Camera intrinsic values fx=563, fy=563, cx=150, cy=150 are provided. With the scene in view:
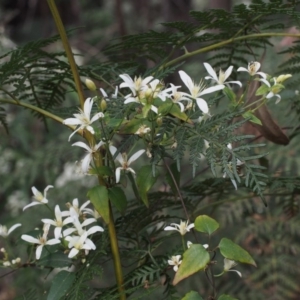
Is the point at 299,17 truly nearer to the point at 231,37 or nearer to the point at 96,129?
the point at 231,37

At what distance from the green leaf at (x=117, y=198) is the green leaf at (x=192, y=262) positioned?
98 millimetres

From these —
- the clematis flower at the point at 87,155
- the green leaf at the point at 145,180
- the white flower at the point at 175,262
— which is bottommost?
the white flower at the point at 175,262

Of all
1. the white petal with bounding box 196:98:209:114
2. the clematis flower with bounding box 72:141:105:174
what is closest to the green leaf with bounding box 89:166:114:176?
the clematis flower with bounding box 72:141:105:174

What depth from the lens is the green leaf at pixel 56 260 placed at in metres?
0.58

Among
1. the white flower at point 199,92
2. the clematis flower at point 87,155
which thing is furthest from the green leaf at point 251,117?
the clematis flower at point 87,155

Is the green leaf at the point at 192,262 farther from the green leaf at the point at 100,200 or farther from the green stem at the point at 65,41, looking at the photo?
the green stem at the point at 65,41

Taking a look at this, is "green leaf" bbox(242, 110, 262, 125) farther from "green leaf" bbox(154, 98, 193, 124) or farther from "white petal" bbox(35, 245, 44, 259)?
"white petal" bbox(35, 245, 44, 259)

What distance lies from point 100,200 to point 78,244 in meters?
0.05

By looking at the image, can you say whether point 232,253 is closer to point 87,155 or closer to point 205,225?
point 205,225

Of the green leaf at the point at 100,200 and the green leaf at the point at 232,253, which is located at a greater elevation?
the green leaf at the point at 100,200

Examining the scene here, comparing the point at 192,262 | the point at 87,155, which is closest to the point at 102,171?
the point at 87,155

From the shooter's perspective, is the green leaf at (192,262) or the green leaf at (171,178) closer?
the green leaf at (192,262)

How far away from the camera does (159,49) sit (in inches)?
28.1

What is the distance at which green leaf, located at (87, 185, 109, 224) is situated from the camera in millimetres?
533
